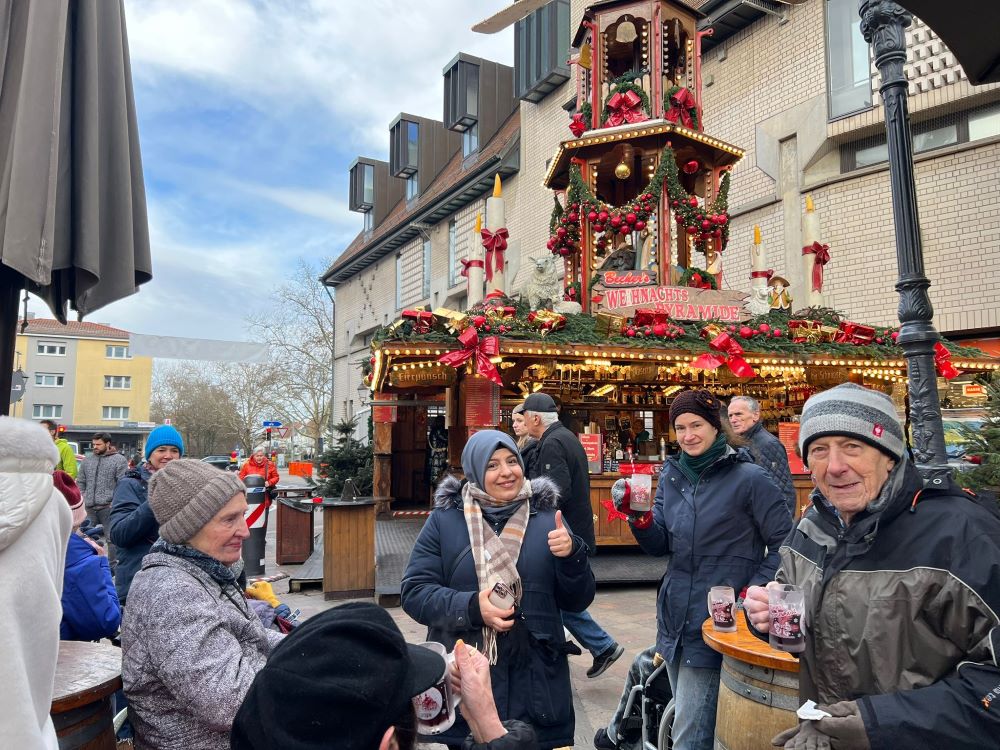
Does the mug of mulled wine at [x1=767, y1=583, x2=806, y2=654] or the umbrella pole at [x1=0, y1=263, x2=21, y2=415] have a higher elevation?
the umbrella pole at [x1=0, y1=263, x2=21, y2=415]

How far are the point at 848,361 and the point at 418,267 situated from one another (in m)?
21.3

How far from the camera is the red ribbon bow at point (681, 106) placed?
37.8 ft

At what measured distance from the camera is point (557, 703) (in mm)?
2570

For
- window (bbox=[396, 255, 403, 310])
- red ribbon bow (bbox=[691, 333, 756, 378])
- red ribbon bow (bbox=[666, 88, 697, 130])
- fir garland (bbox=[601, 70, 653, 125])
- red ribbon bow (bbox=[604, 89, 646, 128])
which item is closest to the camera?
red ribbon bow (bbox=[691, 333, 756, 378])

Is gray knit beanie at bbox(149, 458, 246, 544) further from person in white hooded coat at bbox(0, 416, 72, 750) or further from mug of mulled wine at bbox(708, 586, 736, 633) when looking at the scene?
mug of mulled wine at bbox(708, 586, 736, 633)

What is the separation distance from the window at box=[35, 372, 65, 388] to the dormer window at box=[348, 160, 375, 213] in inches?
1355

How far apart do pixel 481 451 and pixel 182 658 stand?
1292mm

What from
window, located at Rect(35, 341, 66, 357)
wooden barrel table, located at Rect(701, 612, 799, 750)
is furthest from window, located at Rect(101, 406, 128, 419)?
wooden barrel table, located at Rect(701, 612, 799, 750)

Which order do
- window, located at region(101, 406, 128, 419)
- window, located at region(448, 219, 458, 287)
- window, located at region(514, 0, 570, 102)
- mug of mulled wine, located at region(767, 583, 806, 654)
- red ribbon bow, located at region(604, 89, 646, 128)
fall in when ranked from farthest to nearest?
1. window, located at region(101, 406, 128, 419)
2. window, located at region(448, 219, 458, 287)
3. window, located at region(514, 0, 570, 102)
4. red ribbon bow, located at region(604, 89, 646, 128)
5. mug of mulled wine, located at region(767, 583, 806, 654)

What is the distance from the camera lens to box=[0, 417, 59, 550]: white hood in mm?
1477

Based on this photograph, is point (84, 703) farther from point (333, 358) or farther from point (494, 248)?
point (333, 358)

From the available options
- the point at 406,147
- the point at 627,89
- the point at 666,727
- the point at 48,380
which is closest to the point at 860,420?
the point at 666,727

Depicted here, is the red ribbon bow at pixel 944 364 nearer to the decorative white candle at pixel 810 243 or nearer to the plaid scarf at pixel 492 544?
the decorative white candle at pixel 810 243

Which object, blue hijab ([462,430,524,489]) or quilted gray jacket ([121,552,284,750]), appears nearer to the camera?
quilted gray jacket ([121,552,284,750])
